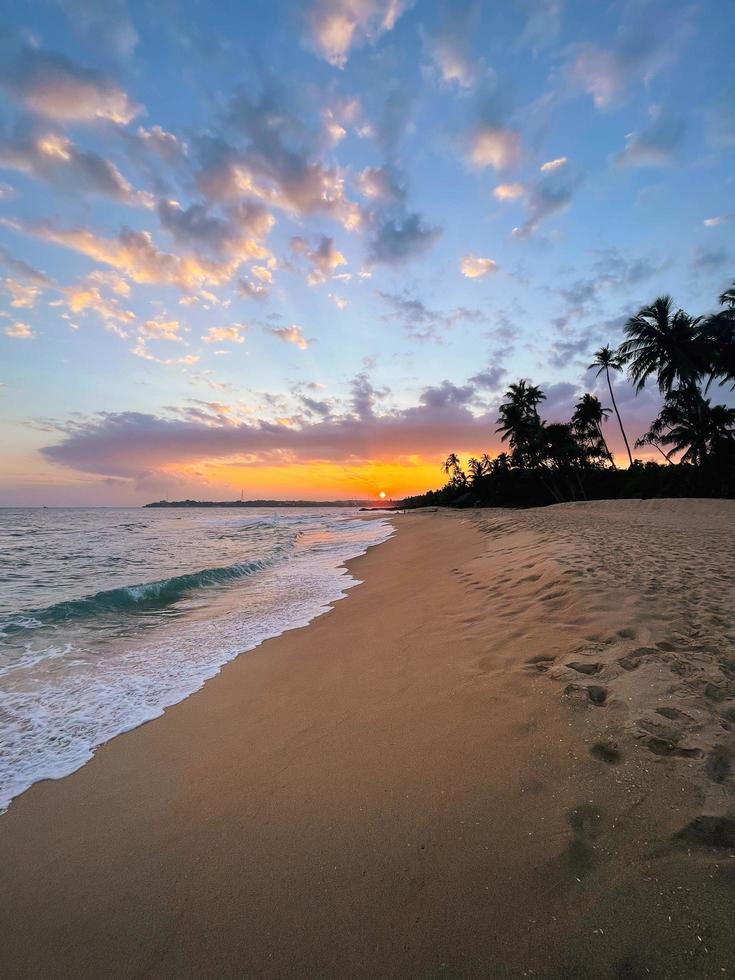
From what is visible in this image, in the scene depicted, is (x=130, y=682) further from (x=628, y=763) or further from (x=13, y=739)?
(x=628, y=763)

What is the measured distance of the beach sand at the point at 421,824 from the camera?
5.16ft

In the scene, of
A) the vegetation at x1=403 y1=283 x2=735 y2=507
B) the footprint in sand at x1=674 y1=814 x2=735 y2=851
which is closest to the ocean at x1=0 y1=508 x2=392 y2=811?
the footprint in sand at x1=674 y1=814 x2=735 y2=851

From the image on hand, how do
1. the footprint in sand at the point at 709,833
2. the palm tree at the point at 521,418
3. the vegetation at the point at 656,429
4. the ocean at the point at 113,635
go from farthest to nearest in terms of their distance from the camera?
the palm tree at the point at 521,418, the vegetation at the point at 656,429, the ocean at the point at 113,635, the footprint in sand at the point at 709,833

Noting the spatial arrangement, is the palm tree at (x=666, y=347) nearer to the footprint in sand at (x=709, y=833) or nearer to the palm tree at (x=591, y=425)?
the palm tree at (x=591, y=425)

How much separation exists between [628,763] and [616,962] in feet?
3.34

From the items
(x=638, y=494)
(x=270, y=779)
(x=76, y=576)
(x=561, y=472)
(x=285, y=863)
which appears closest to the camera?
(x=285, y=863)

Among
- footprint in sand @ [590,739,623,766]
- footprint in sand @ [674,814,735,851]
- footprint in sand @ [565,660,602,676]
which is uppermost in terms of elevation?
footprint in sand @ [674,814,735,851]

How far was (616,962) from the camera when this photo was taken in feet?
4.60

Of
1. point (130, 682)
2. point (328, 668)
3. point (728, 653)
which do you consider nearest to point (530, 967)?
point (728, 653)

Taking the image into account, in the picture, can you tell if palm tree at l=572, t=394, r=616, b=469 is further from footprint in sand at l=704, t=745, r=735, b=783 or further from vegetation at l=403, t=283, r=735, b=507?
footprint in sand at l=704, t=745, r=735, b=783

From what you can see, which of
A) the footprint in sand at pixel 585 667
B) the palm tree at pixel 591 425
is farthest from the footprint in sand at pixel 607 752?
the palm tree at pixel 591 425

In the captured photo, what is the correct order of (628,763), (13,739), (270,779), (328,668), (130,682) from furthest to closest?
(130,682) < (328,668) < (13,739) < (270,779) < (628,763)

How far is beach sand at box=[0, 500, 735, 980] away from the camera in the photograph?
5.16ft

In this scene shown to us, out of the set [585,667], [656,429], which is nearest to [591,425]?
[656,429]
